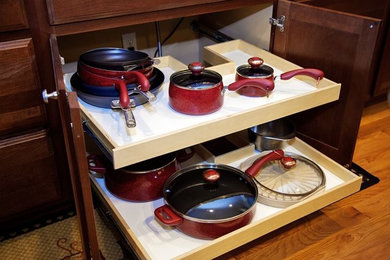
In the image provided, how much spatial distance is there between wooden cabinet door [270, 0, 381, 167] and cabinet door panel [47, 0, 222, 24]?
0.45 metres

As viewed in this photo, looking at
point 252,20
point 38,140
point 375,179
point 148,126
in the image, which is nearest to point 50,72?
point 38,140

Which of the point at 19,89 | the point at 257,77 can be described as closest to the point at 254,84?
the point at 257,77

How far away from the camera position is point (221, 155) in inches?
55.0

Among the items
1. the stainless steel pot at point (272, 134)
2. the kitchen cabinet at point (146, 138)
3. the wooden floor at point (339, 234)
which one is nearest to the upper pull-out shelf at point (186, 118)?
the kitchen cabinet at point (146, 138)

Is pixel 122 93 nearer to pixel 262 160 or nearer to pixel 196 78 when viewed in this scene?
pixel 196 78

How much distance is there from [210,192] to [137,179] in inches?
8.4

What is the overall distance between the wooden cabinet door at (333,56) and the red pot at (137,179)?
585 mm

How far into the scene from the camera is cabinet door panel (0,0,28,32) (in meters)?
1.01

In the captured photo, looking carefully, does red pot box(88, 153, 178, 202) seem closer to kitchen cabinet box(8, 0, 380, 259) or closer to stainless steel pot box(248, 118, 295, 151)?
kitchen cabinet box(8, 0, 380, 259)

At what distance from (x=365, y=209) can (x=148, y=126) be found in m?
0.85

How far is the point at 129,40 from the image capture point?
180 centimetres

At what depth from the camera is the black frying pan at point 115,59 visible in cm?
116

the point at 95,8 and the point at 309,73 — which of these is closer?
the point at 95,8

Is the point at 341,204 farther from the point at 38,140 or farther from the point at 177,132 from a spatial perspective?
the point at 38,140
